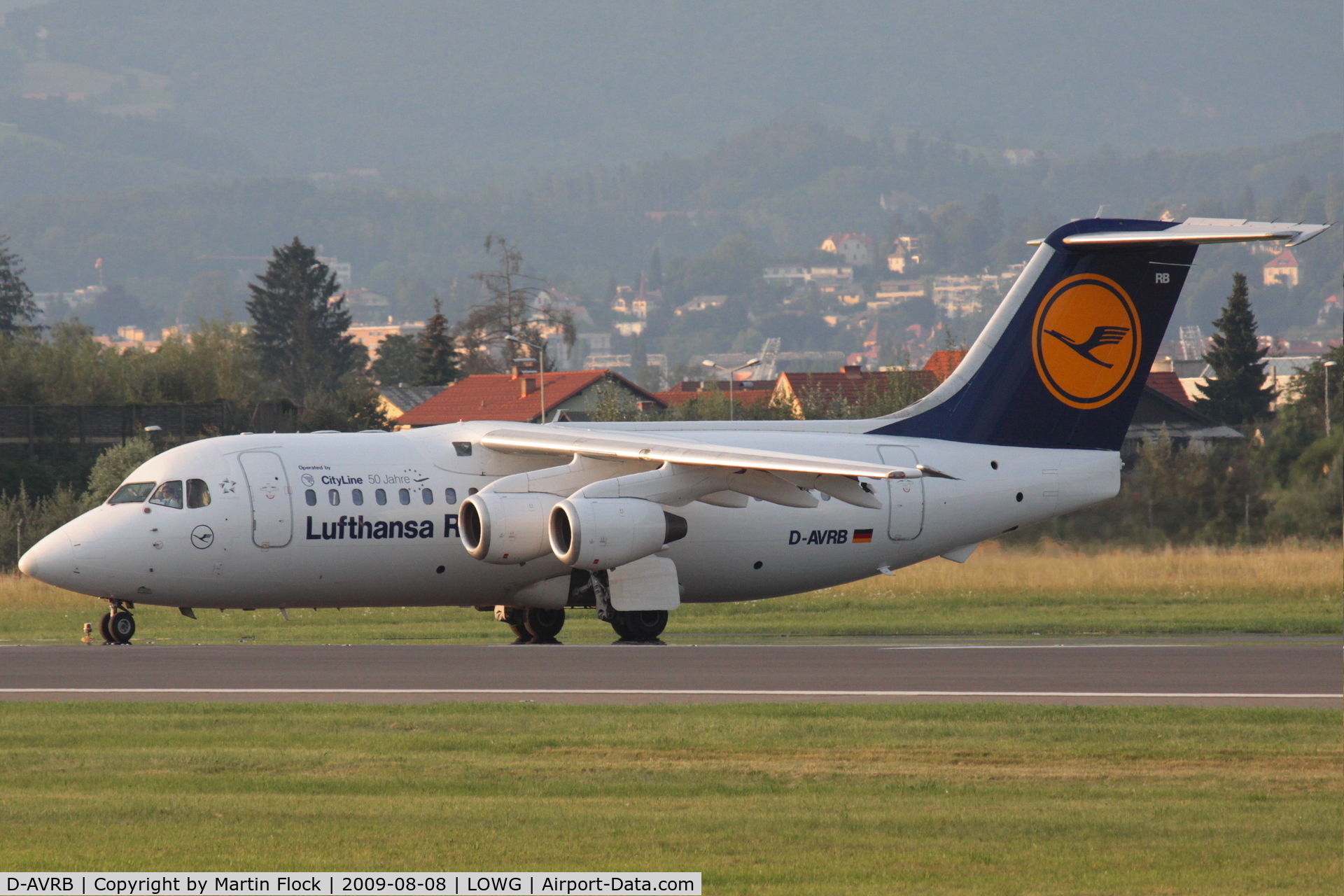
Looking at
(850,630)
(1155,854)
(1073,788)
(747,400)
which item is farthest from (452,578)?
(747,400)

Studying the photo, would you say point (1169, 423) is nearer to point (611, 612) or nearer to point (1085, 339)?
point (1085, 339)

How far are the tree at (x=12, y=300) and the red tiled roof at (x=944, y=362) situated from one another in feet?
249

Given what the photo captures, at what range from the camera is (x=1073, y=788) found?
12438 mm

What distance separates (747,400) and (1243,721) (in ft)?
217

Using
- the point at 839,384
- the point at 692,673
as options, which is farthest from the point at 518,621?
the point at 839,384

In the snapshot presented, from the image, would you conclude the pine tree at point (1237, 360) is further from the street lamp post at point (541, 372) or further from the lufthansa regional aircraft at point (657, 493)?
the lufthansa regional aircraft at point (657, 493)

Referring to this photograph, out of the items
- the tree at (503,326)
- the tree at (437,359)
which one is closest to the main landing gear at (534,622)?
the tree at (437,359)

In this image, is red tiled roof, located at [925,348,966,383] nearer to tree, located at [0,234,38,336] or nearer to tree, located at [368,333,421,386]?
tree, located at [368,333,421,386]

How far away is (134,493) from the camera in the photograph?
24984 millimetres

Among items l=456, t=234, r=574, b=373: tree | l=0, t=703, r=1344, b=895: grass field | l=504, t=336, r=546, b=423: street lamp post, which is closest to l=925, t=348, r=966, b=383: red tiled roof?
l=504, t=336, r=546, b=423: street lamp post

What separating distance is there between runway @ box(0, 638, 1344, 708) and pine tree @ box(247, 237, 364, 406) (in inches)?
4743

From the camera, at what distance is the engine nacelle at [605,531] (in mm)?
23922

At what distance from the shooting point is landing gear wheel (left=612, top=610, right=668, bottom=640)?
84.1 ft

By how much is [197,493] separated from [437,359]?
3578 inches
